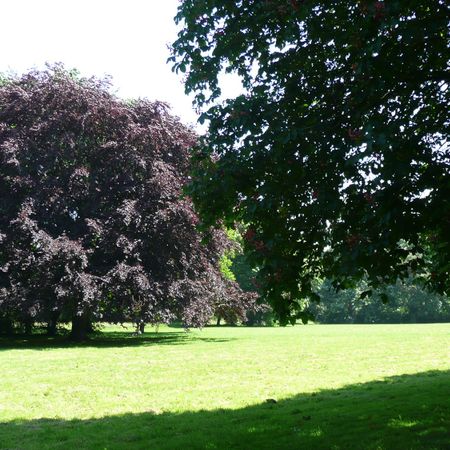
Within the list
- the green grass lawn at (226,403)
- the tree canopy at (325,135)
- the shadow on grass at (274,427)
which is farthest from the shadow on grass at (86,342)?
the tree canopy at (325,135)

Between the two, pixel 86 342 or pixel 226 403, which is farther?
pixel 86 342

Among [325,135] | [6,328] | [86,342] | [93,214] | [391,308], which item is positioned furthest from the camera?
[391,308]

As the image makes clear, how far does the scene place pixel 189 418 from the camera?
881 cm

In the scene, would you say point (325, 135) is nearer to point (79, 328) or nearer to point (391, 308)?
point (79, 328)

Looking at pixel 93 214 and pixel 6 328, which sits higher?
pixel 93 214

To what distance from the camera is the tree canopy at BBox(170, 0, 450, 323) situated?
5.92 m

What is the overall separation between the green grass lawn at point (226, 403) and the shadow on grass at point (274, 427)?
0.02m

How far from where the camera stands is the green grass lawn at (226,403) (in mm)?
7281

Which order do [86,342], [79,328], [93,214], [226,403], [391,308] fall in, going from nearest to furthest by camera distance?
[226,403], [93,214], [86,342], [79,328], [391,308]

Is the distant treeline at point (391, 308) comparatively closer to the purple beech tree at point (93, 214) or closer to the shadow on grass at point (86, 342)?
the shadow on grass at point (86, 342)

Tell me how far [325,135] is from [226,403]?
5.78 meters

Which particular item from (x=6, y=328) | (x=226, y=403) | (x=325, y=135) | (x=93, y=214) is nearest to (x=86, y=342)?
(x=93, y=214)

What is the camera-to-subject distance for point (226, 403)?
10.1 m

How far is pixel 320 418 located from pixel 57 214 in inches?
784
